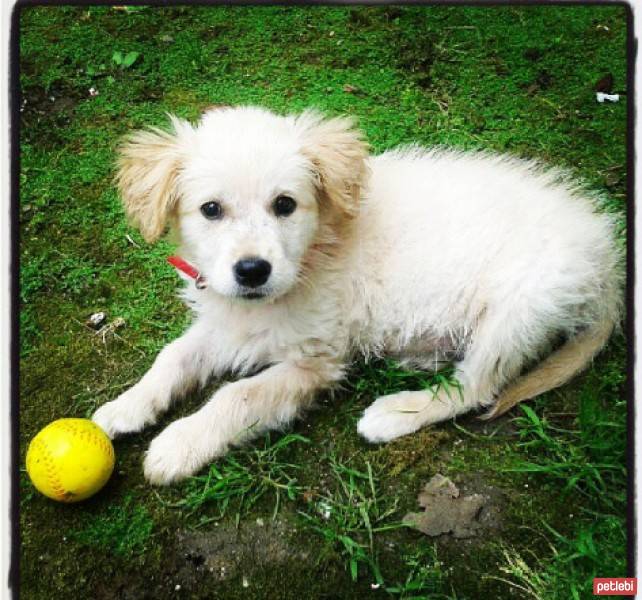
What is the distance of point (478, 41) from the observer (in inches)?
151

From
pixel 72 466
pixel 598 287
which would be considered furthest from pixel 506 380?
pixel 72 466

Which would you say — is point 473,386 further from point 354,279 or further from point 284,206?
point 284,206

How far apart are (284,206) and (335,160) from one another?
0.96 ft

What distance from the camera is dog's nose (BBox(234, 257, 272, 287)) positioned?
2.41m

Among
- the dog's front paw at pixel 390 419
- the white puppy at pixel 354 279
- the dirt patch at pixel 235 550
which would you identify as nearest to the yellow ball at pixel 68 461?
the white puppy at pixel 354 279

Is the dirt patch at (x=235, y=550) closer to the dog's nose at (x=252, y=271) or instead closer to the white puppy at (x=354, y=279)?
the white puppy at (x=354, y=279)

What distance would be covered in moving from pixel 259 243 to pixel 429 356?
1058 millimetres

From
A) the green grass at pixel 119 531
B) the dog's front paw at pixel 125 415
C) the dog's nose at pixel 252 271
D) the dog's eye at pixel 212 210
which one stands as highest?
the dog's eye at pixel 212 210

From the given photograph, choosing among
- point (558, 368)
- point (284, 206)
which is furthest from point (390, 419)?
point (284, 206)

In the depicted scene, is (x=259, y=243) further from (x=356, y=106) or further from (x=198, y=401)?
(x=356, y=106)

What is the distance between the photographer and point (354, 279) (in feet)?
9.46

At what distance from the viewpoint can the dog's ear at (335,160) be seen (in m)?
2.64

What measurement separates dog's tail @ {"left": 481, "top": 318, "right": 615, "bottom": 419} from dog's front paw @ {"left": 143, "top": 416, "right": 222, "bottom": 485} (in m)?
1.19

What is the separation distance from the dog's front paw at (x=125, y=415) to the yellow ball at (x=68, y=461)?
0.93 feet
